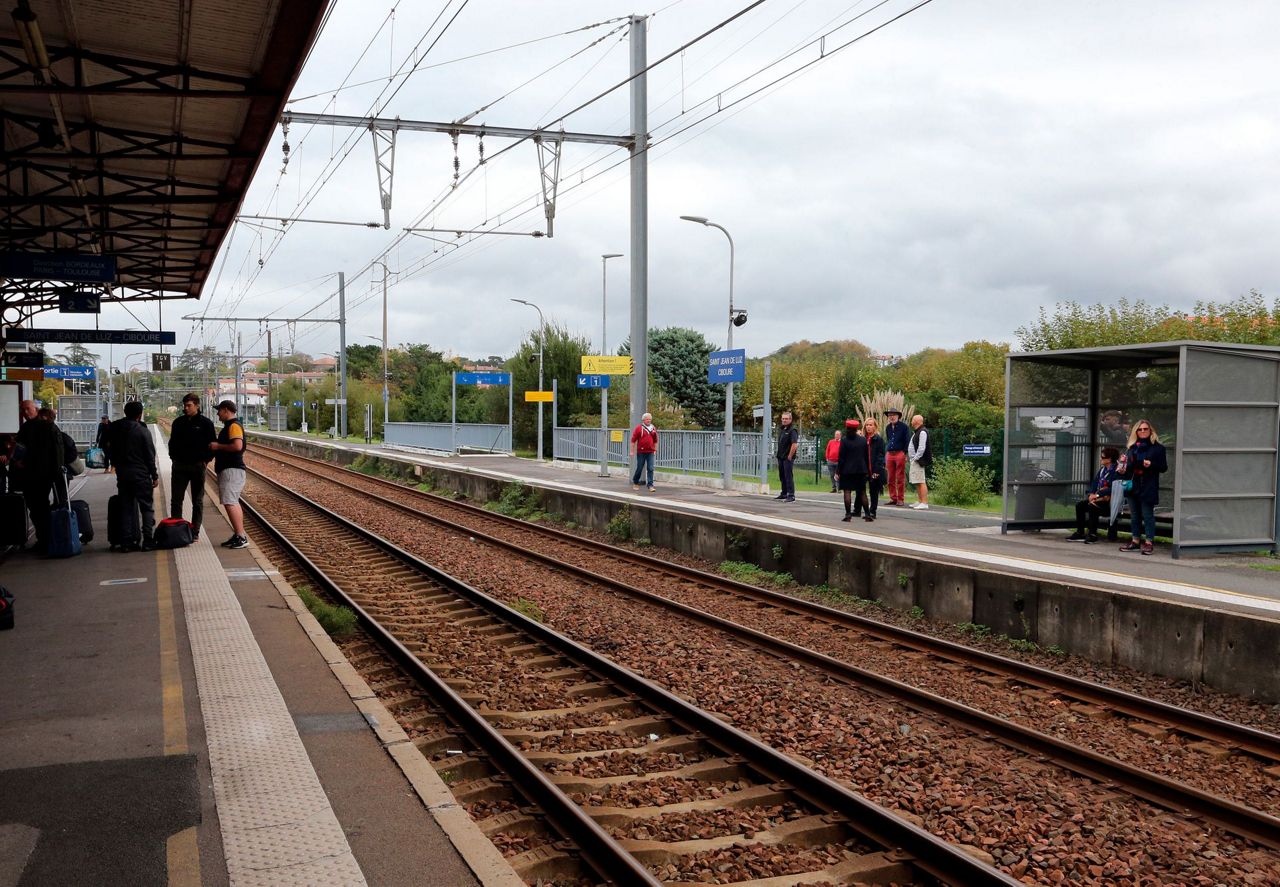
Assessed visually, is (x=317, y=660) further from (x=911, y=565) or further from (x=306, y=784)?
(x=911, y=565)

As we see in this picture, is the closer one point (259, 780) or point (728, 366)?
point (259, 780)

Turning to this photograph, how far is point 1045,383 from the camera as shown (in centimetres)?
1490

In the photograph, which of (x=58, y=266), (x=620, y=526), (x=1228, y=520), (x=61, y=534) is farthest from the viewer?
(x=620, y=526)

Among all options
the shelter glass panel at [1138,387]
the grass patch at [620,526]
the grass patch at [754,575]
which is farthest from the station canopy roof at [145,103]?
the shelter glass panel at [1138,387]

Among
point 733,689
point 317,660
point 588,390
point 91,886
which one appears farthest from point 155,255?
point 588,390

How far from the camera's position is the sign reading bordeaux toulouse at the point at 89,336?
2201 centimetres

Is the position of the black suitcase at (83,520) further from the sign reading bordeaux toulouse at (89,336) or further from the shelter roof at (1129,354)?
the shelter roof at (1129,354)

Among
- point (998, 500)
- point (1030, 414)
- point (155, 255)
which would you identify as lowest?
point (998, 500)

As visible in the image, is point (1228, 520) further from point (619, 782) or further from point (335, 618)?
point (335, 618)

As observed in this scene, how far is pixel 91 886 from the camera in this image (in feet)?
12.9

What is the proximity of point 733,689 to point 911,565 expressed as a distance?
4.57 m

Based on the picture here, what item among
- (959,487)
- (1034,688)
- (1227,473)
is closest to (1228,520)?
(1227,473)

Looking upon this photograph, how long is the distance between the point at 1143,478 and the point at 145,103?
12253mm

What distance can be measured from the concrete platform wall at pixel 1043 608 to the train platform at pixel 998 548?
0.30 meters
